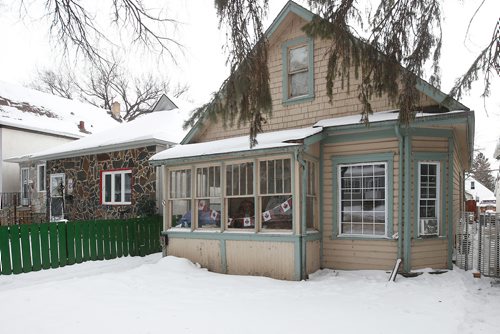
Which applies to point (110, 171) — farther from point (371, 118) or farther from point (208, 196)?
point (371, 118)

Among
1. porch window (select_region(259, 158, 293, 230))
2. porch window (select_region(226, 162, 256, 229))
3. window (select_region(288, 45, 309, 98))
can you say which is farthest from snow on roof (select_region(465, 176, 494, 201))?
porch window (select_region(259, 158, 293, 230))

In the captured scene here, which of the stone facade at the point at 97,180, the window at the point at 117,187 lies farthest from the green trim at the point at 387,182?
the window at the point at 117,187

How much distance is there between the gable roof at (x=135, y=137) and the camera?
13352mm

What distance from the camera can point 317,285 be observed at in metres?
7.37

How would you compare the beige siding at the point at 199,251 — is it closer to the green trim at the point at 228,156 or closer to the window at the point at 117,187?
the green trim at the point at 228,156

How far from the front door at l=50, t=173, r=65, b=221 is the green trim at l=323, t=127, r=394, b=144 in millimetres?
11868

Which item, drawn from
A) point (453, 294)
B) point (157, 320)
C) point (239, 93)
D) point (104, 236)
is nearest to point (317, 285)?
point (453, 294)

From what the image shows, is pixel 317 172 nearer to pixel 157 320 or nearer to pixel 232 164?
pixel 232 164

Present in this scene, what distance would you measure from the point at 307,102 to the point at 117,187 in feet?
27.1

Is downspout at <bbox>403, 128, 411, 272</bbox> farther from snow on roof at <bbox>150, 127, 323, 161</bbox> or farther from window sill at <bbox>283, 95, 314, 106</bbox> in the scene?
window sill at <bbox>283, 95, 314, 106</bbox>

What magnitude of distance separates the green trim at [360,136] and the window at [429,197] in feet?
3.14

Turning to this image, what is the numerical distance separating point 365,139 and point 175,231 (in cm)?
513

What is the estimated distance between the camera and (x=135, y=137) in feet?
45.1

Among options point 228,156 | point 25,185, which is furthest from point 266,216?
point 25,185
